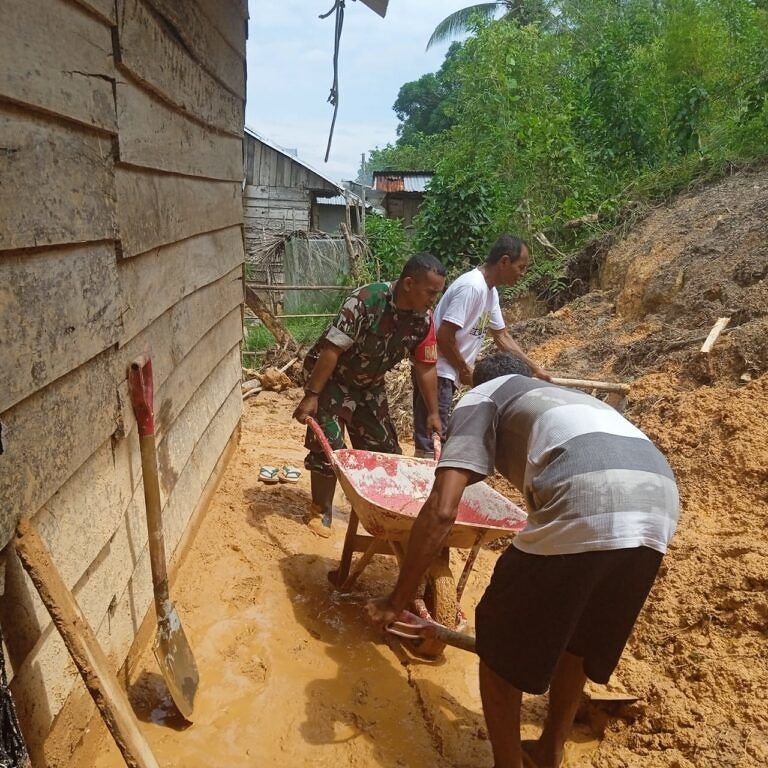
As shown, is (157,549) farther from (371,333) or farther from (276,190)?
(276,190)

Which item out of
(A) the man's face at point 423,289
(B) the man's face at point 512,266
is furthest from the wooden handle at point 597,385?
(A) the man's face at point 423,289

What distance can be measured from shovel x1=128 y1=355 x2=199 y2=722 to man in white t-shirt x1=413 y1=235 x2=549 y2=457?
2.33m

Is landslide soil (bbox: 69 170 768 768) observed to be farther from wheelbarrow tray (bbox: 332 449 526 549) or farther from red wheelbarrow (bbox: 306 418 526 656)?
wheelbarrow tray (bbox: 332 449 526 549)

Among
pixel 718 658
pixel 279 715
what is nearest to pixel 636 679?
pixel 718 658

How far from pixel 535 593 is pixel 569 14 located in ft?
80.0

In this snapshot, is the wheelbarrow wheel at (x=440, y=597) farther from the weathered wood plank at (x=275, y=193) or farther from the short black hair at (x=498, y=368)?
the weathered wood plank at (x=275, y=193)

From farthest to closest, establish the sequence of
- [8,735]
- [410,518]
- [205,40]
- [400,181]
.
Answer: [400,181], [205,40], [410,518], [8,735]

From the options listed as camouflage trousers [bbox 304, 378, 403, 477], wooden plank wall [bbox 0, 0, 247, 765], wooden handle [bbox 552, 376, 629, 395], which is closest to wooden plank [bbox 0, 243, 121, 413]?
wooden plank wall [bbox 0, 0, 247, 765]

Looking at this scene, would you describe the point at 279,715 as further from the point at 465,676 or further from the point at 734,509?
the point at 734,509

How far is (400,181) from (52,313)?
22284mm

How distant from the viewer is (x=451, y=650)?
123 inches

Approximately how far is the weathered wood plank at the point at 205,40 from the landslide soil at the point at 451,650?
2.73 metres

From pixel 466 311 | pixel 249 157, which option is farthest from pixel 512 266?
pixel 249 157

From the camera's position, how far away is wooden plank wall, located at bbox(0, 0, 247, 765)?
4.94ft
